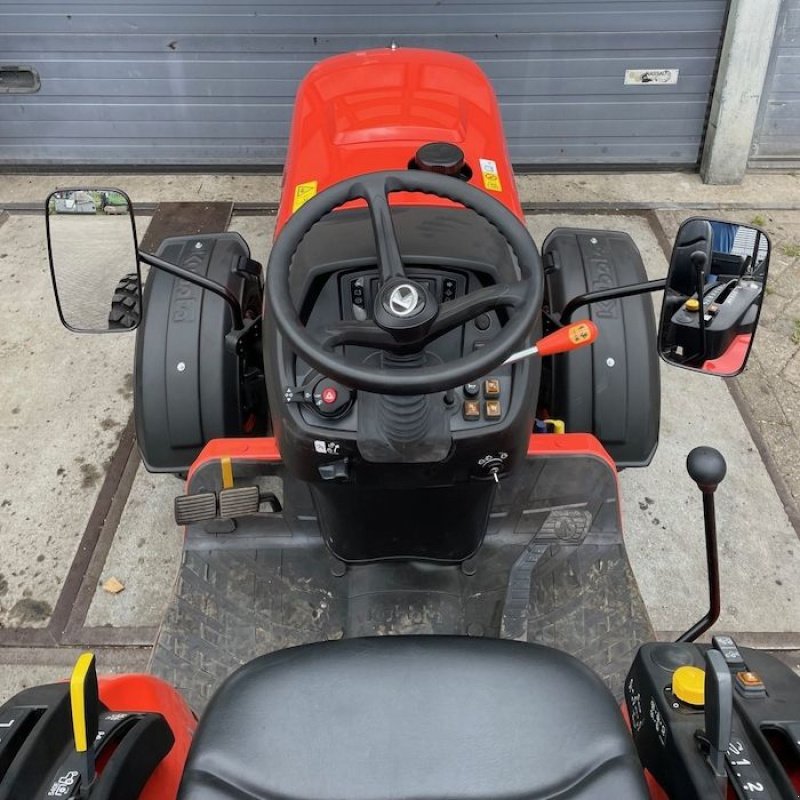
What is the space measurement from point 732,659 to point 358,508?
933 mm

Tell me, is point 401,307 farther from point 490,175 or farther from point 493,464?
point 490,175

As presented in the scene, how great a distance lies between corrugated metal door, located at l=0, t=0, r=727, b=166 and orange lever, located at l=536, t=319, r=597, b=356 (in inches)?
132

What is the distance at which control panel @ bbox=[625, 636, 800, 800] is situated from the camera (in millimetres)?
1043

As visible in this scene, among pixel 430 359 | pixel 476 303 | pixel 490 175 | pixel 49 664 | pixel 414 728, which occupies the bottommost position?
pixel 49 664

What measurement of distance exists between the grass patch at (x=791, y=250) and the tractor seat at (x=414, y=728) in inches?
135

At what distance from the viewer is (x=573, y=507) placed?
205 centimetres

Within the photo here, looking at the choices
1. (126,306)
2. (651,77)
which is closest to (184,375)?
(126,306)

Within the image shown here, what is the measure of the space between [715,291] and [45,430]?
2496 millimetres

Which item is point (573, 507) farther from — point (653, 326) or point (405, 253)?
point (405, 253)

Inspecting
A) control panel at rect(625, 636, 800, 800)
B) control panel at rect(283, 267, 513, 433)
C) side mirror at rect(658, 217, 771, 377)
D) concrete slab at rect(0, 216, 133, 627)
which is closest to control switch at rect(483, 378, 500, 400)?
control panel at rect(283, 267, 513, 433)

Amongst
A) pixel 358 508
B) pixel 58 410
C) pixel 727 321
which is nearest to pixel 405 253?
pixel 358 508

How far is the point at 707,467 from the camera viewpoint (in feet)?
5.29

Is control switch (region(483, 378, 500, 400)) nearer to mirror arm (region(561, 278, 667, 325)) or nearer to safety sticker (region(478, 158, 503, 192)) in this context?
mirror arm (region(561, 278, 667, 325))

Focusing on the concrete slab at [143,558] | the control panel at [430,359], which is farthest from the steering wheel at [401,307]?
Result: the concrete slab at [143,558]
